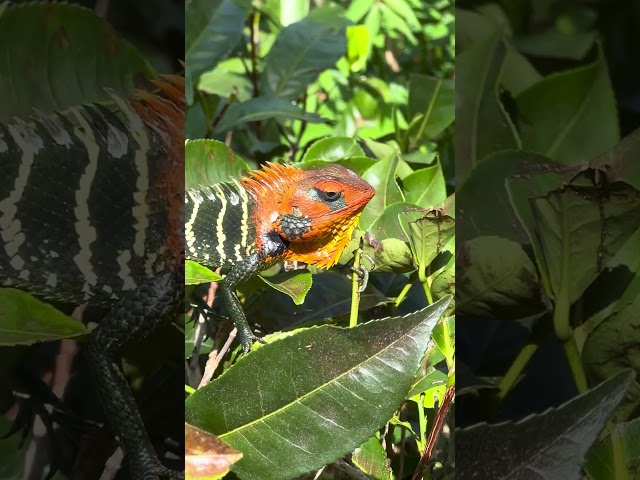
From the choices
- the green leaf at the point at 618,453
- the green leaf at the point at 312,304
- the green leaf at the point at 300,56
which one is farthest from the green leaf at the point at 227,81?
the green leaf at the point at 618,453

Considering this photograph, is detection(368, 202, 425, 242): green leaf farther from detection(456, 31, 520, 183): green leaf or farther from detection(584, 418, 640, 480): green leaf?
detection(584, 418, 640, 480): green leaf

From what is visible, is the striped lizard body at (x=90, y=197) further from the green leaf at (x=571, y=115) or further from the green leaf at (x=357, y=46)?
the green leaf at (x=357, y=46)

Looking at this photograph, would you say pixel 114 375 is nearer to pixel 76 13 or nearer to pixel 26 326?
pixel 26 326

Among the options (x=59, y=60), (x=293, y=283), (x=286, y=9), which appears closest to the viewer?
(x=59, y=60)

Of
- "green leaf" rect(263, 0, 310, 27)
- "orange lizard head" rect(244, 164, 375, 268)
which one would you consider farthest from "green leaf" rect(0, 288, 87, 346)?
"green leaf" rect(263, 0, 310, 27)

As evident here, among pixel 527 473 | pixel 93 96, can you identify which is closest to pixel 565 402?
pixel 527 473

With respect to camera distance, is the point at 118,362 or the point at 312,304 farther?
the point at 312,304

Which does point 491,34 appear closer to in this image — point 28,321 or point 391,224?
point 391,224

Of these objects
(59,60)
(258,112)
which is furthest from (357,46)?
(59,60)
